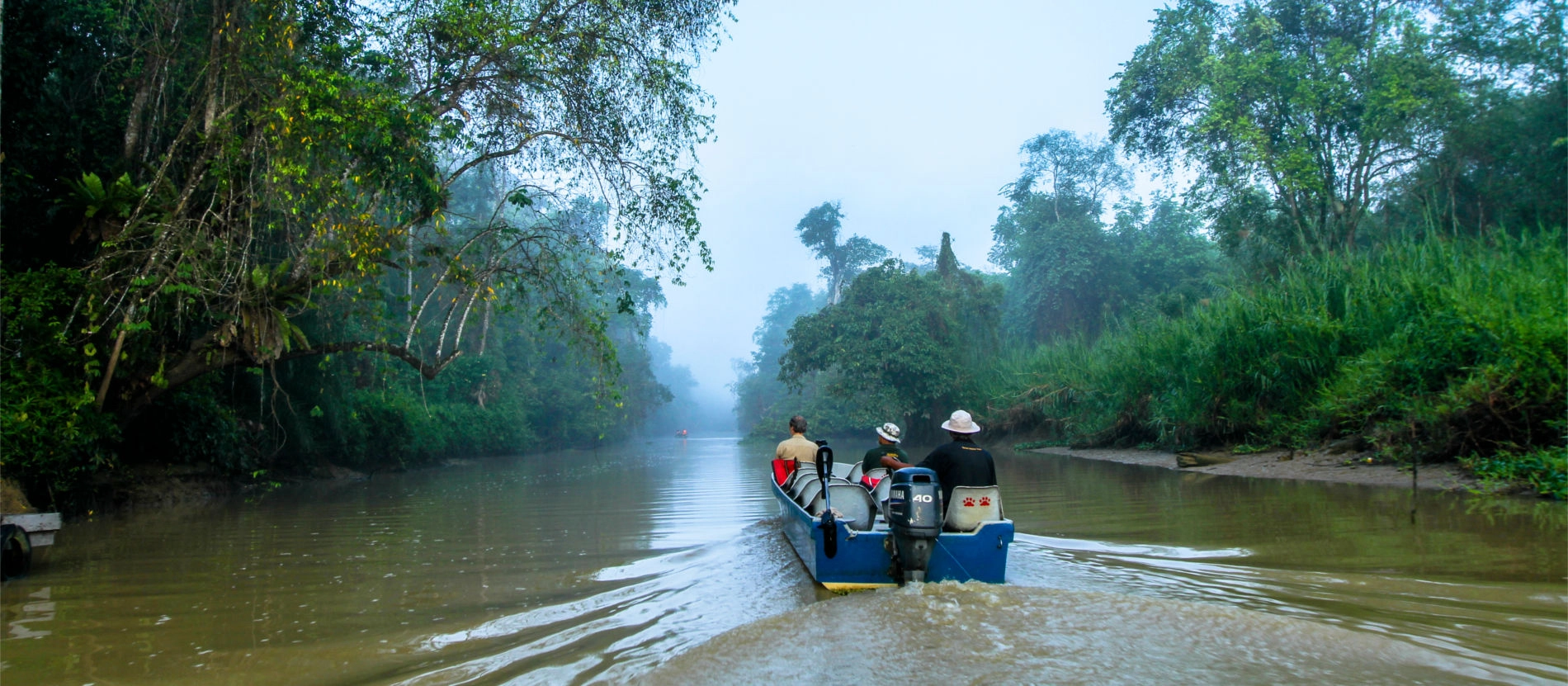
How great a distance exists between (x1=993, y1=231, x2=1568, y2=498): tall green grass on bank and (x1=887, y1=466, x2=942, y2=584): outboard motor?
19.7 feet

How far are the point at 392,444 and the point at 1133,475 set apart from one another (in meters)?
17.2

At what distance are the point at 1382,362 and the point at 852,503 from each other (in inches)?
323

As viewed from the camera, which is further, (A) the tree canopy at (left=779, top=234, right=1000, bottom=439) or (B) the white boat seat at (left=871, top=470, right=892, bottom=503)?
(A) the tree canopy at (left=779, top=234, right=1000, bottom=439)

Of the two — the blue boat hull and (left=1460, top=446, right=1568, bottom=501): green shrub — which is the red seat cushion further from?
(left=1460, top=446, right=1568, bottom=501): green shrub

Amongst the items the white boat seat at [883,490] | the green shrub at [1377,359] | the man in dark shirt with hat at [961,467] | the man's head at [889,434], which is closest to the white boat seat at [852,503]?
the white boat seat at [883,490]

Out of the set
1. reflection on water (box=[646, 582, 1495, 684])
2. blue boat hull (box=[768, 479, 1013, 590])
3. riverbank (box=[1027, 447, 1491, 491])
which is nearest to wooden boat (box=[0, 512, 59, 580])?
reflection on water (box=[646, 582, 1495, 684])

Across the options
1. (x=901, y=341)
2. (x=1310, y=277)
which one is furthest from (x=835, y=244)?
(x=1310, y=277)

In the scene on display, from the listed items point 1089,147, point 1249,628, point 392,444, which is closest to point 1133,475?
point 1249,628

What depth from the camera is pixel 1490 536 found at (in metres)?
6.21

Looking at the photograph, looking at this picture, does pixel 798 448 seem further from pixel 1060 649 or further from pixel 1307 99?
pixel 1307 99

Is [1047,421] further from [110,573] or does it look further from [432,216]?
[110,573]

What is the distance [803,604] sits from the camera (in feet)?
17.5

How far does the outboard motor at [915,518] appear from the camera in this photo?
5.31m

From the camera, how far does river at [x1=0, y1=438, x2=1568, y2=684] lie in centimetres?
388
